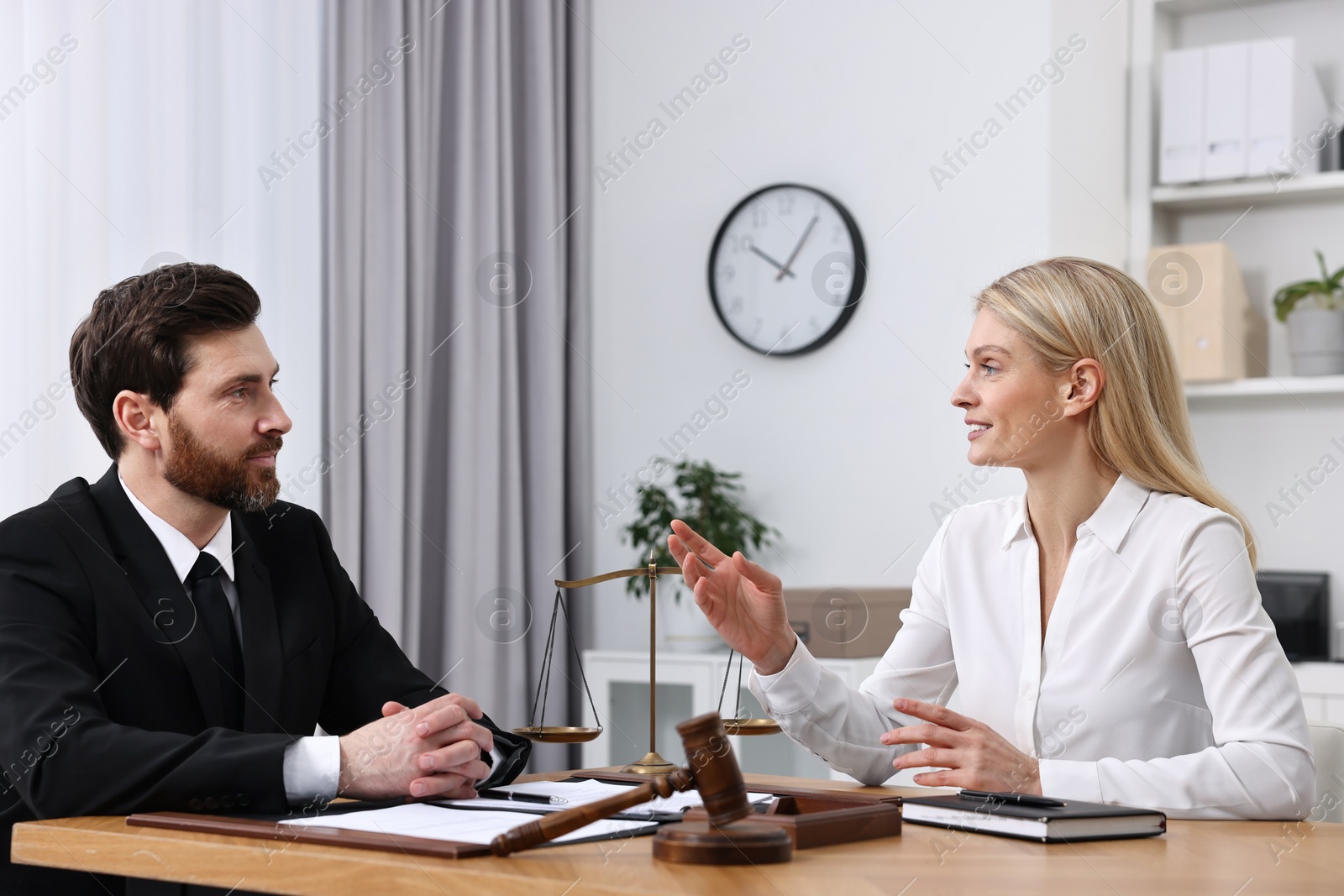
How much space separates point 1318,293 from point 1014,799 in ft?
8.17

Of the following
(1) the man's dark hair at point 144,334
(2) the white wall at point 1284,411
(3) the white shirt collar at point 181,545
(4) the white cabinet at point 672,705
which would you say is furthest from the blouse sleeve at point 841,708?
(2) the white wall at point 1284,411

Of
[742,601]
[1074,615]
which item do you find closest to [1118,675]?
[1074,615]

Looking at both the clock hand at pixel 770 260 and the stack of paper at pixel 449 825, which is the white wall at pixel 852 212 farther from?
the stack of paper at pixel 449 825

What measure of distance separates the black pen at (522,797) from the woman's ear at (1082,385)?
0.92 meters

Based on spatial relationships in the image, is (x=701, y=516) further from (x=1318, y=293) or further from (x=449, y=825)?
(x=449, y=825)

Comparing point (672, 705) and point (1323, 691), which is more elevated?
point (1323, 691)

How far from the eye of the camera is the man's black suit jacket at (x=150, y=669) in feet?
4.56

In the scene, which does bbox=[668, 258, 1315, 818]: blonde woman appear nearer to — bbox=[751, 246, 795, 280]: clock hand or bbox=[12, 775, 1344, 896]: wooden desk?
bbox=[12, 775, 1344, 896]: wooden desk

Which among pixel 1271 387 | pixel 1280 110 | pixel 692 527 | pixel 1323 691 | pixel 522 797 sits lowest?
pixel 1323 691

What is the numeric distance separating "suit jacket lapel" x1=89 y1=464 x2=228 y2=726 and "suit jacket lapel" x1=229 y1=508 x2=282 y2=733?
0.04m

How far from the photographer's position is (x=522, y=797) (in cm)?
148

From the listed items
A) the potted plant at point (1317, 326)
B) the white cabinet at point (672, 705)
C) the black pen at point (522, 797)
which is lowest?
the white cabinet at point (672, 705)

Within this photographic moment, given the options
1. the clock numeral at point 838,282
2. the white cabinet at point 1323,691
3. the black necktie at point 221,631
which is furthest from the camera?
the clock numeral at point 838,282

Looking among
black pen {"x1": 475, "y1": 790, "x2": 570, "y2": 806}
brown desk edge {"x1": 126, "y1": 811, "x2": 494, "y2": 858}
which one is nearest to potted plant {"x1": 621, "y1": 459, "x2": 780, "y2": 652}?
black pen {"x1": 475, "y1": 790, "x2": 570, "y2": 806}
